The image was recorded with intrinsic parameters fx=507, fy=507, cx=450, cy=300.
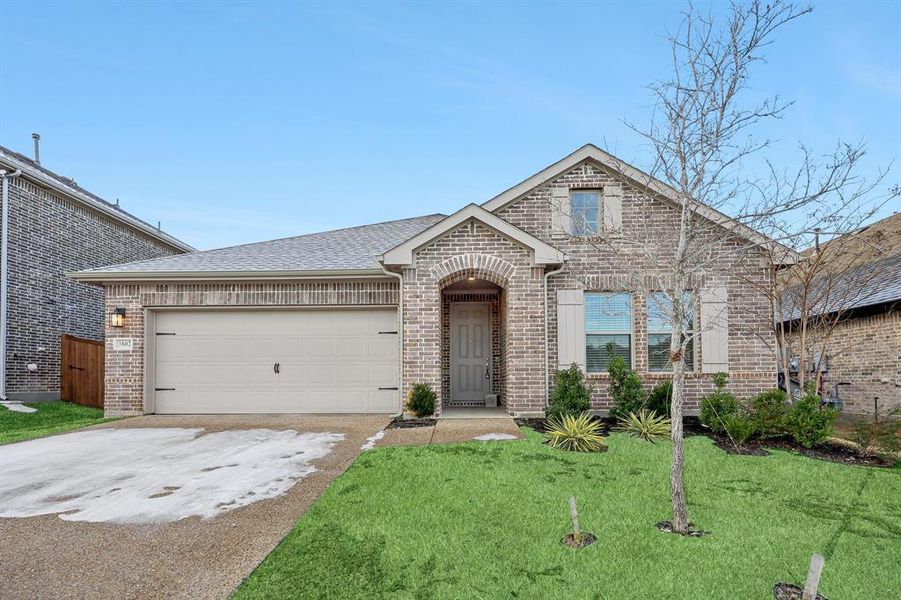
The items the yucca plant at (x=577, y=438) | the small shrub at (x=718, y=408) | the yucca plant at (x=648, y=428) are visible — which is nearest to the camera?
the yucca plant at (x=577, y=438)

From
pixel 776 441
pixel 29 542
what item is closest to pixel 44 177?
pixel 29 542

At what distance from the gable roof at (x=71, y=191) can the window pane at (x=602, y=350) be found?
13491 mm

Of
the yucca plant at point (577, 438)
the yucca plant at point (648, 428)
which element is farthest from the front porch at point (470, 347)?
the yucca plant at point (577, 438)

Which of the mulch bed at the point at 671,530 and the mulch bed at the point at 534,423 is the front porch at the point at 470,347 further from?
the mulch bed at the point at 671,530

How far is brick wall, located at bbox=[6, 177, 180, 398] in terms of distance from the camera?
1204 centimetres

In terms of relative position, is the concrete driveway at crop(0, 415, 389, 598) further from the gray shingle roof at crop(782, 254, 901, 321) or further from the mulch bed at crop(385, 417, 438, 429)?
the gray shingle roof at crop(782, 254, 901, 321)

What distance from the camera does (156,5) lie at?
11.8 m

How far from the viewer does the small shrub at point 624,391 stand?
27.7ft

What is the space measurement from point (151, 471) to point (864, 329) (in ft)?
48.6

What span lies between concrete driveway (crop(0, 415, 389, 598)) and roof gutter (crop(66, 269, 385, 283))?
3094 millimetres

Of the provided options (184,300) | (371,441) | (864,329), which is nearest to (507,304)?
(371,441)

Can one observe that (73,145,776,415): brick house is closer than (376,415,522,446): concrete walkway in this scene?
No

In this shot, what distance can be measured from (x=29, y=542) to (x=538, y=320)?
715 cm

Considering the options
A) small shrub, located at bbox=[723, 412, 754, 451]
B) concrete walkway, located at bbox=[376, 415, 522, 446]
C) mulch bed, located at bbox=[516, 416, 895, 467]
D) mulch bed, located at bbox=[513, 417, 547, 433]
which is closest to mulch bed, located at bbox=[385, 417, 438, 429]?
concrete walkway, located at bbox=[376, 415, 522, 446]
